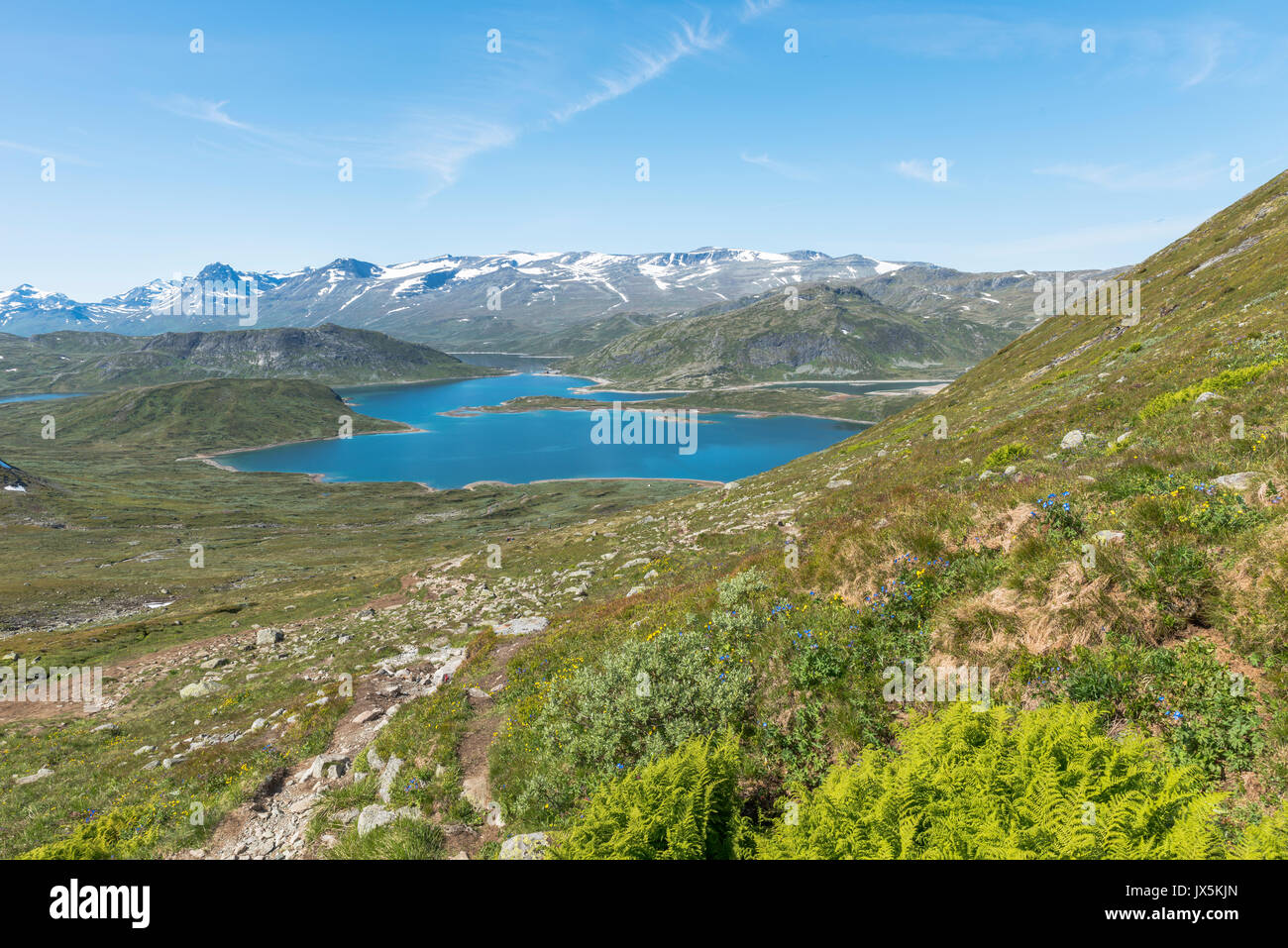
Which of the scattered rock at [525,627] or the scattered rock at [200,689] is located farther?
the scattered rock at [200,689]

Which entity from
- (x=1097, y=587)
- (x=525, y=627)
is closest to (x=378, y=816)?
(x=525, y=627)

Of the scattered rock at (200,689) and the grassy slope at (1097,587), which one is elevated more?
the grassy slope at (1097,587)

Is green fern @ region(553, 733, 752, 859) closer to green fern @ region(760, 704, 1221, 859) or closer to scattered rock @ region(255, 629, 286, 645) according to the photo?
green fern @ region(760, 704, 1221, 859)

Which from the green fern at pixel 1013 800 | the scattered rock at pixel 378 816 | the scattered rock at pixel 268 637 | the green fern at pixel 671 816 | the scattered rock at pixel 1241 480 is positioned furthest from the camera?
the scattered rock at pixel 268 637

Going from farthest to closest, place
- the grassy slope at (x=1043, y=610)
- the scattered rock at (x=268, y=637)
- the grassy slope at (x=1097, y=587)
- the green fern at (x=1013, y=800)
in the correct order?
the scattered rock at (x=268, y=637)
the grassy slope at (x=1043, y=610)
the grassy slope at (x=1097, y=587)
the green fern at (x=1013, y=800)

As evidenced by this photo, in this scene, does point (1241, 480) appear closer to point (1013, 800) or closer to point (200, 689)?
point (1013, 800)

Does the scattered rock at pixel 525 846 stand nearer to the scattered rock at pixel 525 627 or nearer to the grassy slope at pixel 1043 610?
the grassy slope at pixel 1043 610

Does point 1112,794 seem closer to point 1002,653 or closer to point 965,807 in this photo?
point 965,807

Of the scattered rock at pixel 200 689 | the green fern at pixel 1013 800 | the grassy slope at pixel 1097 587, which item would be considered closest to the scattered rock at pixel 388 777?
the grassy slope at pixel 1097 587

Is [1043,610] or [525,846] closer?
[525,846]
